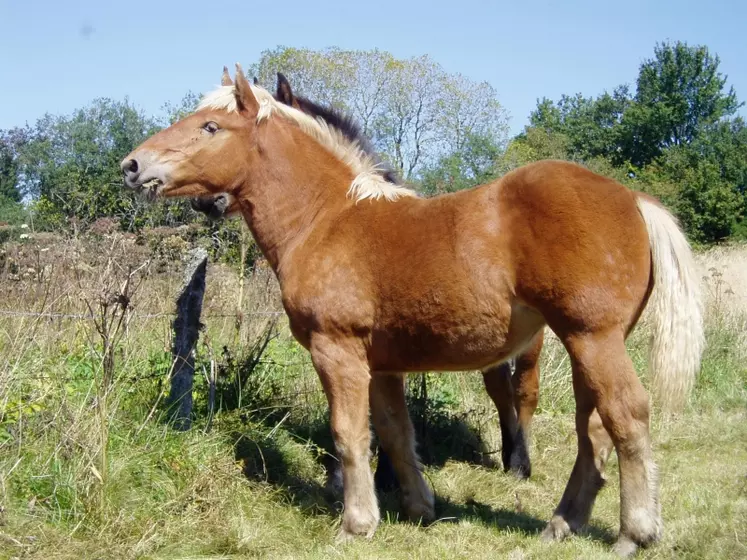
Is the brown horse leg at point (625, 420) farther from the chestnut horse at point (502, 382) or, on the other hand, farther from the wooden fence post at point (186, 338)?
the wooden fence post at point (186, 338)

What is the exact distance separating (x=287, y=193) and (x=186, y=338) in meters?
1.41

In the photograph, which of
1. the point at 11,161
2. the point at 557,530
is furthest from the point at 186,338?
the point at 11,161

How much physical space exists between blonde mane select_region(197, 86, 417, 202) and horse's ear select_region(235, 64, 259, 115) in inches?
1.6

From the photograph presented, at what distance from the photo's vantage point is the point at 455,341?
4340 millimetres

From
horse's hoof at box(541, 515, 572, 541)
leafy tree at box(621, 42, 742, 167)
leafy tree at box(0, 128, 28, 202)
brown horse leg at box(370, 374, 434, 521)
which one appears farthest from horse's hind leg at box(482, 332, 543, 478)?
leafy tree at box(621, 42, 742, 167)

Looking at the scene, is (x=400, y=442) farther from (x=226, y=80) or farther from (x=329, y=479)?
(x=226, y=80)

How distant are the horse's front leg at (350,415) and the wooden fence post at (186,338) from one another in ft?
4.67

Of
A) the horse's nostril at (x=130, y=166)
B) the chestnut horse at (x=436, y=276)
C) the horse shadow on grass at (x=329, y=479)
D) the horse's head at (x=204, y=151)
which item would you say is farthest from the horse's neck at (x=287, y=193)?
the horse shadow on grass at (x=329, y=479)

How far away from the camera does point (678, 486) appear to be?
18.2 ft

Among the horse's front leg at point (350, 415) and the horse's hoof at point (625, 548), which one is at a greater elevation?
the horse's front leg at point (350, 415)

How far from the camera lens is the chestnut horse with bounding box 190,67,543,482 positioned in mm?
5336

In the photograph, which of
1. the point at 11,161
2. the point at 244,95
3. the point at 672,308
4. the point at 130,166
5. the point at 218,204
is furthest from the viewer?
the point at 11,161

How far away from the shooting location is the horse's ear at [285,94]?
5527 millimetres

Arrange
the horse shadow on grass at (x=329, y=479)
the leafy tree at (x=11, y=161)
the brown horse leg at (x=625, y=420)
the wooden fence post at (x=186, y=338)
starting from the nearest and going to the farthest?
the brown horse leg at (x=625, y=420)
the horse shadow on grass at (x=329, y=479)
the wooden fence post at (x=186, y=338)
the leafy tree at (x=11, y=161)
